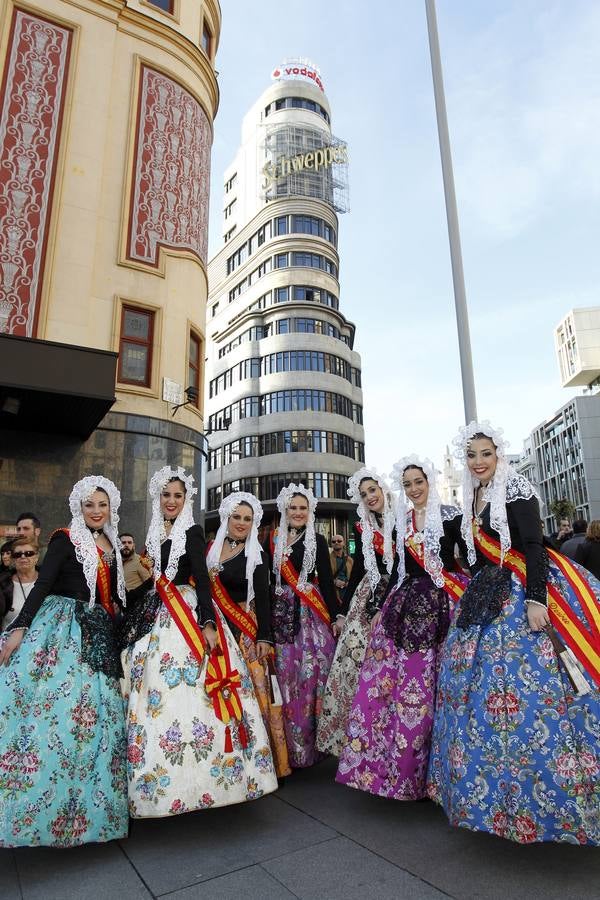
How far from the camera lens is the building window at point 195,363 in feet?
50.5

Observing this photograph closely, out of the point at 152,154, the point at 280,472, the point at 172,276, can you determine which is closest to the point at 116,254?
the point at 172,276

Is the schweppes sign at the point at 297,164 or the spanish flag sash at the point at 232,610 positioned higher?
the schweppes sign at the point at 297,164

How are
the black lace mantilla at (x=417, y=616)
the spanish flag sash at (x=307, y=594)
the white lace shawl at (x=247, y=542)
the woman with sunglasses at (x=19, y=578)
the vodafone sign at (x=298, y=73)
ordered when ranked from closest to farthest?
1. the black lace mantilla at (x=417, y=616)
2. the white lace shawl at (x=247, y=542)
3. the spanish flag sash at (x=307, y=594)
4. the woman with sunglasses at (x=19, y=578)
5. the vodafone sign at (x=298, y=73)

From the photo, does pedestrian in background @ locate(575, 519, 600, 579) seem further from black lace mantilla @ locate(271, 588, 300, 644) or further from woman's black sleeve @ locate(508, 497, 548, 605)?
woman's black sleeve @ locate(508, 497, 548, 605)

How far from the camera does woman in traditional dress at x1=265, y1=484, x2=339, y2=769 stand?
15.4 feet

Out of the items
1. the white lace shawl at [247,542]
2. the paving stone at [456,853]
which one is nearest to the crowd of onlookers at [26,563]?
the white lace shawl at [247,542]

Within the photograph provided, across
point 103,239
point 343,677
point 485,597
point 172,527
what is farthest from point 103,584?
point 103,239

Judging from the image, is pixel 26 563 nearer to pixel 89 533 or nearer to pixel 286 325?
pixel 89 533

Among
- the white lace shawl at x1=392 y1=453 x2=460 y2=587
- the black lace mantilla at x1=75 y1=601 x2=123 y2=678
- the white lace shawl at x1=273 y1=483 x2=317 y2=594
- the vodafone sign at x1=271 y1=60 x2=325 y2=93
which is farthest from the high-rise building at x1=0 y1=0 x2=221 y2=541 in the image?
the vodafone sign at x1=271 y1=60 x2=325 y2=93

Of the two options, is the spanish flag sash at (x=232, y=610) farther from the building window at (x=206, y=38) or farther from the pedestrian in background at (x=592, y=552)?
the building window at (x=206, y=38)

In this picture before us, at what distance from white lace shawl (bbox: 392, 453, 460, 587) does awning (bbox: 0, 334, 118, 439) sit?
7.57 metres

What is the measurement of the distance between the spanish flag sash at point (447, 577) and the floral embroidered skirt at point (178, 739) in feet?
4.65

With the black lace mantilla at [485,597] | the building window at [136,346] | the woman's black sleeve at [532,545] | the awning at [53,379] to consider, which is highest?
the building window at [136,346]

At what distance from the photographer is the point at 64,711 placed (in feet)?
10.8
